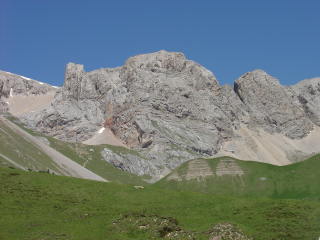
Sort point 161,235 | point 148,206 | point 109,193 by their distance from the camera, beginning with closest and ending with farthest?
1. point 161,235
2. point 148,206
3. point 109,193

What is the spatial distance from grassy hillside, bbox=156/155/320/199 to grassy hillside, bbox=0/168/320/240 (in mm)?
50517

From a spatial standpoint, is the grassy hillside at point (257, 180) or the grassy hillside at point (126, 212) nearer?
the grassy hillside at point (126, 212)

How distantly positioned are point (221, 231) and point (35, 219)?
70.4 feet

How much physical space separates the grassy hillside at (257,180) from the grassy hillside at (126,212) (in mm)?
50517

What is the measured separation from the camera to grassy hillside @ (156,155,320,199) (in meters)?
127

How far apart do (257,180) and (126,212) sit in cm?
7664

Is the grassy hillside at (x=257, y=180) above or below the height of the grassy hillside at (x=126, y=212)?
above

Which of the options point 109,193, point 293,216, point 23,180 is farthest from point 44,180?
point 293,216

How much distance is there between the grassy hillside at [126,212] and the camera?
198 ft

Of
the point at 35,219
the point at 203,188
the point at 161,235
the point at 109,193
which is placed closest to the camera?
the point at 161,235

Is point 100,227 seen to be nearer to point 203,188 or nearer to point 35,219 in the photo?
point 35,219

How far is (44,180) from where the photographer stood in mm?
80875

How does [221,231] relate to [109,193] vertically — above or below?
below

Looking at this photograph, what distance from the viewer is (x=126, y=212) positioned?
67.7 meters
